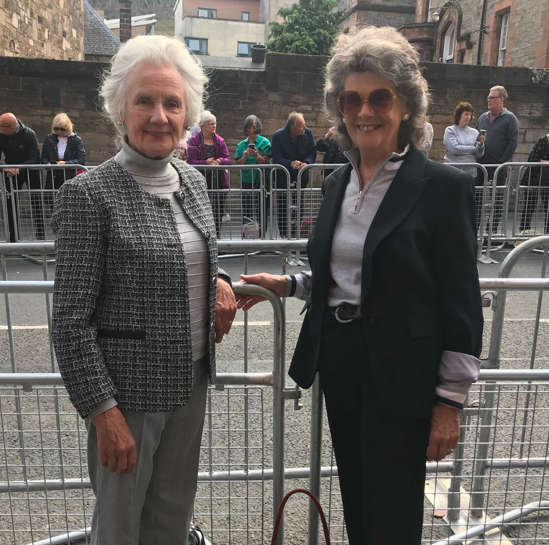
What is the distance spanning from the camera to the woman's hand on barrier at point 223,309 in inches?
75.6

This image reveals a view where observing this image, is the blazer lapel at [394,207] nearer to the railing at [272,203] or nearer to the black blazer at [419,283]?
the black blazer at [419,283]

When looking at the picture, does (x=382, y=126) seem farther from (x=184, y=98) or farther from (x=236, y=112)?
(x=236, y=112)

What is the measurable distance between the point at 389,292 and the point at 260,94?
43.9 feet

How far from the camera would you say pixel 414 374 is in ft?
5.85

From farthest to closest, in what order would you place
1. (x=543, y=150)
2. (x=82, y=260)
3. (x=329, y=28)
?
(x=329, y=28), (x=543, y=150), (x=82, y=260)

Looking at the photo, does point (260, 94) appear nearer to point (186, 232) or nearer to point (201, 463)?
point (201, 463)

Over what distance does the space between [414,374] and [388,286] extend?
0.92 feet

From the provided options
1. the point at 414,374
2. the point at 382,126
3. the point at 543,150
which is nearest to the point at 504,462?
the point at 414,374

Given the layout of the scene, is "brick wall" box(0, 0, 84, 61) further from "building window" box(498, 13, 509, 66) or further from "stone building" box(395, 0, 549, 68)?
"building window" box(498, 13, 509, 66)

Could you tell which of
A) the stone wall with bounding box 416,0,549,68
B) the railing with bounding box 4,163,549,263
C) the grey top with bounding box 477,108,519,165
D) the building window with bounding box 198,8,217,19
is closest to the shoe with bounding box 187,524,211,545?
the railing with bounding box 4,163,549,263

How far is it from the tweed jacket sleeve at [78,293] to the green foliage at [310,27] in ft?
147

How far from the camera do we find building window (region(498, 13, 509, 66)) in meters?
24.4

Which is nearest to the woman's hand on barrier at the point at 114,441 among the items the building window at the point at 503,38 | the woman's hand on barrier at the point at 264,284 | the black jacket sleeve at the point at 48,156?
the woman's hand on barrier at the point at 264,284

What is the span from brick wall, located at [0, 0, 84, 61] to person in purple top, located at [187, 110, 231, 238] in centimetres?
993
